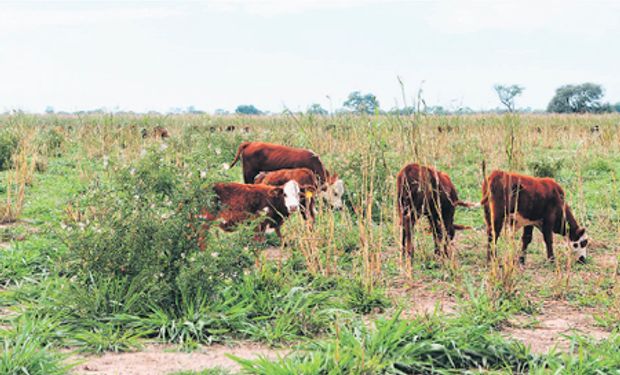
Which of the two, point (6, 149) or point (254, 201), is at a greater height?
point (6, 149)

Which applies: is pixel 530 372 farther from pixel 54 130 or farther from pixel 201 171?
pixel 54 130

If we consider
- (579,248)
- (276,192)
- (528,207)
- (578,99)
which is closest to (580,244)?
(579,248)

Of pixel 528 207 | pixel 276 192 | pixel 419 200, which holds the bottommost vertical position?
pixel 528 207

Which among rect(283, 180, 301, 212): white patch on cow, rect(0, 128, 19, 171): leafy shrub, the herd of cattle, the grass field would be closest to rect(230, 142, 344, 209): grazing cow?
rect(283, 180, 301, 212): white patch on cow

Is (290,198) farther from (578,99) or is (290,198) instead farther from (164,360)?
(578,99)

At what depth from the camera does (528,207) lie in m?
7.17

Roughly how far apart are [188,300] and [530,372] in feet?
8.59

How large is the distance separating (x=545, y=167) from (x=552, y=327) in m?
9.04

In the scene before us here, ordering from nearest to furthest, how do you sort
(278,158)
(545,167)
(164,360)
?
(164,360), (278,158), (545,167)

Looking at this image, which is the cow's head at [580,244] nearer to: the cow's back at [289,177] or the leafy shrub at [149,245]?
the cow's back at [289,177]

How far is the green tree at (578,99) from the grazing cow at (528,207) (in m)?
58.6

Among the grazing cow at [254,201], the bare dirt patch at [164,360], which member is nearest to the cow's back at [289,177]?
the grazing cow at [254,201]

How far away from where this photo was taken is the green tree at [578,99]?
6525 cm

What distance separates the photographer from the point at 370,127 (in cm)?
654
